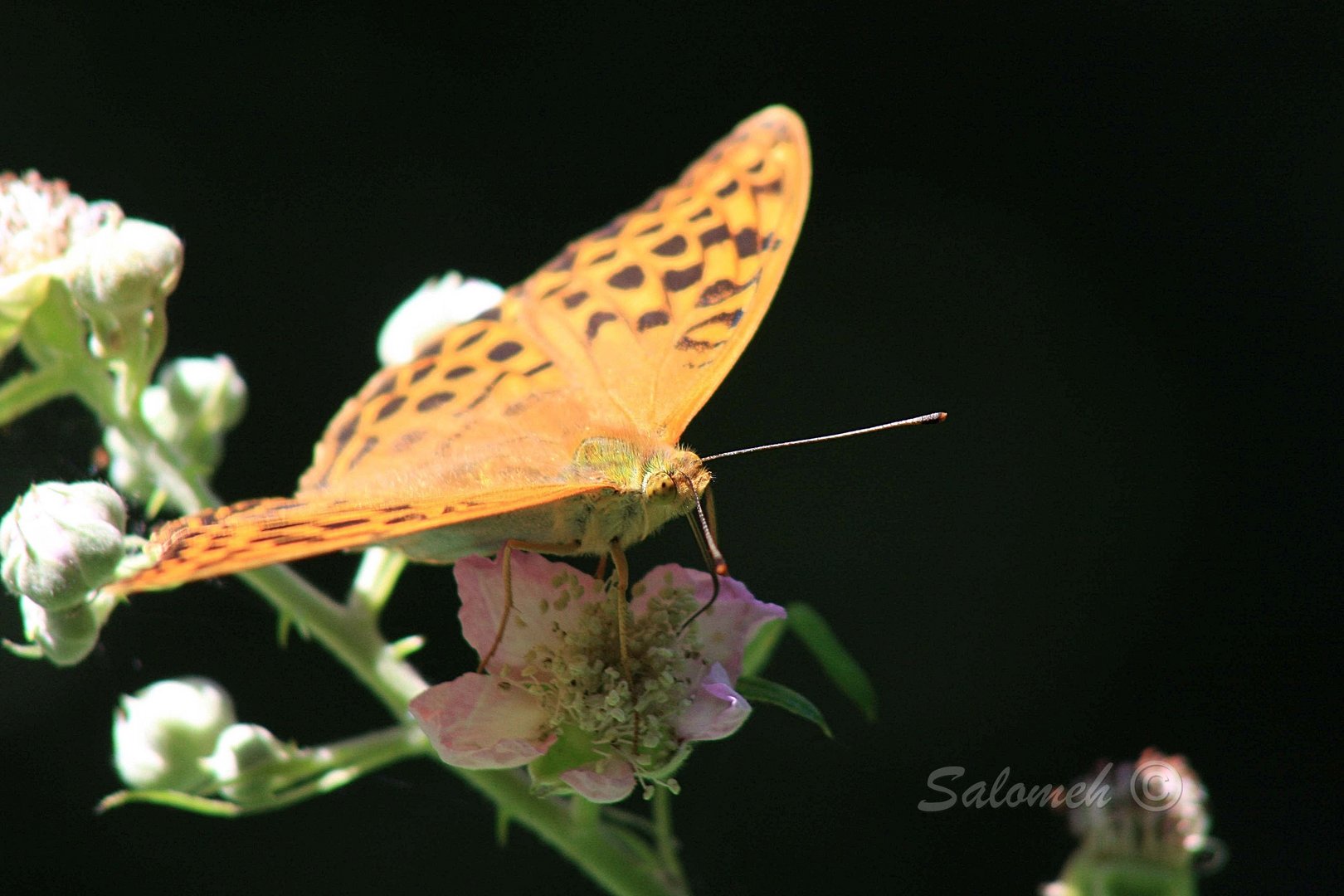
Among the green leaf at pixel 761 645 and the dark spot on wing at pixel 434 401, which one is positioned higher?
the dark spot on wing at pixel 434 401

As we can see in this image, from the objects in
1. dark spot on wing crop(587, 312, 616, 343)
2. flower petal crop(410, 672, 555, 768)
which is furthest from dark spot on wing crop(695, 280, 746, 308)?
flower petal crop(410, 672, 555, 768)

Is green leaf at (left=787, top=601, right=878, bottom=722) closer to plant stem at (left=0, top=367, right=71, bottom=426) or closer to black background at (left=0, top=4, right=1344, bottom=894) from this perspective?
plant stem at (left=0, top=367, right=71, bottom=426)

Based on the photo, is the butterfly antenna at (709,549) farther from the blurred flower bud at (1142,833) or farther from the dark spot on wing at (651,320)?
the blurred flower bud at (1142,833)

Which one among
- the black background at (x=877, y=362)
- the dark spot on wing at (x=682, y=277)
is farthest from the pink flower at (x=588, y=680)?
the black background at (x=877, y=362)

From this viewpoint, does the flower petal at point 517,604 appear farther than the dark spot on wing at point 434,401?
No

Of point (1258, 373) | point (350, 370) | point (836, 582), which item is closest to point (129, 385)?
→ point (350, 370)

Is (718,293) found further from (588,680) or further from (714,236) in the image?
(588,680)
